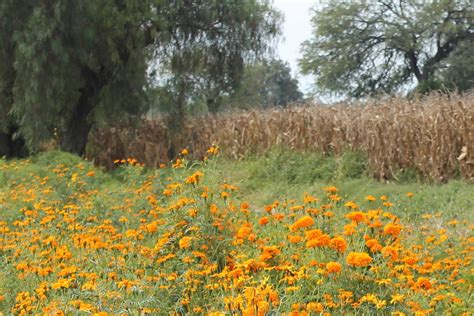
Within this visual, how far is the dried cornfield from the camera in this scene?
11172 mm

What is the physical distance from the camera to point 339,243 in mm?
3730

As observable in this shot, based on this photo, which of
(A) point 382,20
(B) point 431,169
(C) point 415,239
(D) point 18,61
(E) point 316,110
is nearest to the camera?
(C) point 415,239

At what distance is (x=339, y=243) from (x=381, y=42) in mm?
29273

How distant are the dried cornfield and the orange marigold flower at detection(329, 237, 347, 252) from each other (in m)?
7.63

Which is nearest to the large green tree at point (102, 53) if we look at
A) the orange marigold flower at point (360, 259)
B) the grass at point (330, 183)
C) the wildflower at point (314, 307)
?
the grass at point (330, 183)

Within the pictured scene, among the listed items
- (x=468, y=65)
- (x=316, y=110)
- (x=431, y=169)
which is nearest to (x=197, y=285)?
(x=431, y=169)

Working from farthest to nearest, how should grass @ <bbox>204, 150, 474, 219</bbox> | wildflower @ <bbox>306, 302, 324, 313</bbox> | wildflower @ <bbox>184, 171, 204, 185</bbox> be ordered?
grass @ <bbox>204, 150, 474, 219</bbox> < wildflower @ <bbox>184, 171, 204, 185</bbox> < wildflower @ <bbox>306, 302, 324, 313</bbox>

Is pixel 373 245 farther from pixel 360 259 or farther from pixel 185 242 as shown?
pixel 185 242

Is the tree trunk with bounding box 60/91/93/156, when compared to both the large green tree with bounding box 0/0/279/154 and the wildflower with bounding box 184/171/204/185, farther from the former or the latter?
the wildflower with bounding box 184/171/204/185

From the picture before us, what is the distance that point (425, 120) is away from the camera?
37.9 ft

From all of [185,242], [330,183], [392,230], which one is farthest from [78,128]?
[392,230]

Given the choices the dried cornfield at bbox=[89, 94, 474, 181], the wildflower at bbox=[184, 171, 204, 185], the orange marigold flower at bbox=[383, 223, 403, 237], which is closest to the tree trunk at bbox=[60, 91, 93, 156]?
the dried cornfield at bbox=[89, 94, 474, 181]

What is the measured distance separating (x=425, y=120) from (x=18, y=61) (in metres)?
9.17

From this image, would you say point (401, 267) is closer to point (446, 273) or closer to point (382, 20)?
point (446, 273)
